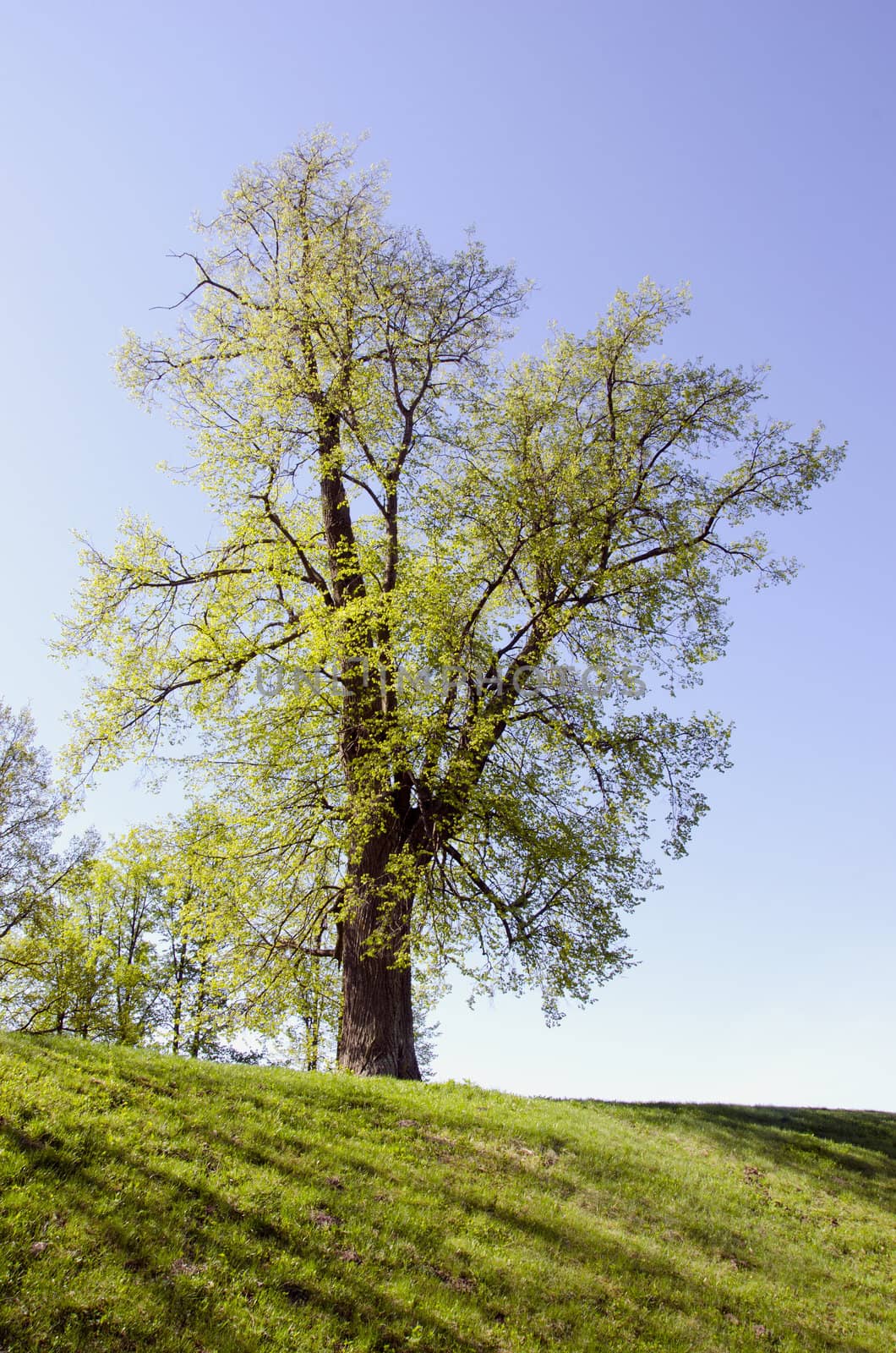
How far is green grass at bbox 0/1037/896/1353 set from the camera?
692cm

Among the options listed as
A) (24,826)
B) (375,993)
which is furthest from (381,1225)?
(24,826)

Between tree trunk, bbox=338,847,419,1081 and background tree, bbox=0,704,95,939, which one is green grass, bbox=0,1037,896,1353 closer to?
tree trunk, bbox=338,847,419,1081

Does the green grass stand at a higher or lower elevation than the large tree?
lower

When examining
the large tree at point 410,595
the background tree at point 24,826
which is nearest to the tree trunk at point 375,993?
the large tree at point 410,595

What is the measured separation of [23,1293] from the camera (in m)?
6.32

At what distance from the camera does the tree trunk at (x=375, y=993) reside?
52.2ft

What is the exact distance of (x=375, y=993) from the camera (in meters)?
16.2

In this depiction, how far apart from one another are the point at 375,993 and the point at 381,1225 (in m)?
7.28

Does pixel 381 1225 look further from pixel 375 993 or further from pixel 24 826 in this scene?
pixel 24 826

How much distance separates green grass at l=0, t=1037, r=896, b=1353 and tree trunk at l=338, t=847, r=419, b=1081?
1.80 metres

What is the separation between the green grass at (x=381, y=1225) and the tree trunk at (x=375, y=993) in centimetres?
180

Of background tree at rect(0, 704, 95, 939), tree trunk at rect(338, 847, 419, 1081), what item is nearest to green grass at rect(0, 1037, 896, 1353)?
tree trunk at rect(338, 847, 419, 1081)

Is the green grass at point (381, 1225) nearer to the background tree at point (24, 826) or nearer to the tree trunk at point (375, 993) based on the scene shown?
the tree trunk at point (375, 993)

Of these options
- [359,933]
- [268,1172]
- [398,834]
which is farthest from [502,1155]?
[398,834]
